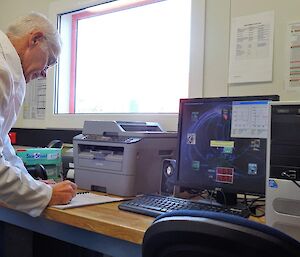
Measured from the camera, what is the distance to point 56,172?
203 centimetres

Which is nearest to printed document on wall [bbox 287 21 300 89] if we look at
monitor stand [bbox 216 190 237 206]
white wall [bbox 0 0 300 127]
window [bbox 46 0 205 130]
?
Result: white wall [bbox 0 0 300 127]

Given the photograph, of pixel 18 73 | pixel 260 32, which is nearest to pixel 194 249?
pixel 18 73

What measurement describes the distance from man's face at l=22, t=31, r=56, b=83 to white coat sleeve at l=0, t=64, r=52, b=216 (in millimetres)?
227

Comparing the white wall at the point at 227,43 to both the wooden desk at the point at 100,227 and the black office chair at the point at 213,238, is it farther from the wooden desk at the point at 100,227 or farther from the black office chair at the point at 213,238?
the black office chair at the point at 213,238

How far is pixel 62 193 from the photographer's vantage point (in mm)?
1441

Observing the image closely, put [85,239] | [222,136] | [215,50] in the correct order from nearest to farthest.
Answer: [85,239], [222,136], [215,50]

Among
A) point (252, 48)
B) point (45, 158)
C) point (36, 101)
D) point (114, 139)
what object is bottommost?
point (45, 158)

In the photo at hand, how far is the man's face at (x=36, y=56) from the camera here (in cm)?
149

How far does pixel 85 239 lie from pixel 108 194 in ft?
1.25

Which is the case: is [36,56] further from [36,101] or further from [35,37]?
[36,101]

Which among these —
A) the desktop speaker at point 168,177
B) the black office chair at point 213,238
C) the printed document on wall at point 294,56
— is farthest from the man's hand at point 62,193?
the printed document on wall at point 294,56

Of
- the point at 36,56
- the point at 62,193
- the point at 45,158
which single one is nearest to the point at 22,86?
the point at 36,56

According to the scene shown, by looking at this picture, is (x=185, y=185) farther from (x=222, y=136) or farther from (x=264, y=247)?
(x=264, y=247)

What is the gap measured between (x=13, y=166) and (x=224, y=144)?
82 cm
